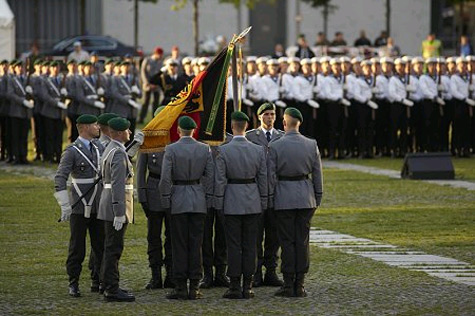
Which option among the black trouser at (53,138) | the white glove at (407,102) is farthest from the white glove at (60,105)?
the white glove at (407,102)

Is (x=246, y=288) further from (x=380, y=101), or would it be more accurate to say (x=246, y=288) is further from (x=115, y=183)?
(x=380, y=101)

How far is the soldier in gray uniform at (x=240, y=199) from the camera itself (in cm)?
1472

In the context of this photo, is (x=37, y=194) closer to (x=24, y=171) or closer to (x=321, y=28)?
(x=24, y=171)

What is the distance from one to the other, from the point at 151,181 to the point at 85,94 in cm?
1462

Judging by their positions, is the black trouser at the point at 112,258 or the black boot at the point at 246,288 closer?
the black trouser at the point at 112,258

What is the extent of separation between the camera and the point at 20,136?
29469 millimetres

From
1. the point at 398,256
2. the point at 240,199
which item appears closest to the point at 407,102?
the point at 398,256

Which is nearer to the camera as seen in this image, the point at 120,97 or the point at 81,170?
the point at 81,170

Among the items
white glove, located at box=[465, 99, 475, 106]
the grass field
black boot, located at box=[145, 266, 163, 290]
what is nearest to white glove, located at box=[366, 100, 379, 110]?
white glove, located at box=[465, 99, 475, 106]

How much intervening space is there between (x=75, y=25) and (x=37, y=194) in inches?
1713

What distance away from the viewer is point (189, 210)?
1458cm

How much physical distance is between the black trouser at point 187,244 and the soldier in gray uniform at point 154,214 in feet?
1.84

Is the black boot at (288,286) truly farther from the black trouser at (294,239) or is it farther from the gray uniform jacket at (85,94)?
the gray uniform jacket at (85,94)

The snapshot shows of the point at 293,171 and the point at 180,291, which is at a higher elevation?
the point at 293,171
